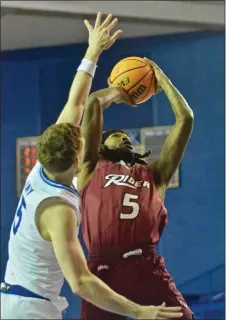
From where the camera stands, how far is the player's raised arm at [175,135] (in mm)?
3041

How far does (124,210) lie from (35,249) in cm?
62

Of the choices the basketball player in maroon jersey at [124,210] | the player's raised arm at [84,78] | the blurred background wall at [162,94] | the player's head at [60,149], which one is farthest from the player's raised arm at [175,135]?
the blurred background wall at [162,94]

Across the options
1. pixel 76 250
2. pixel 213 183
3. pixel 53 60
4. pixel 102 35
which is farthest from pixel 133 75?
pixel 53 60

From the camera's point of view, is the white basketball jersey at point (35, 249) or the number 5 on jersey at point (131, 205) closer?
the white basketball jersey at point (35, 249)

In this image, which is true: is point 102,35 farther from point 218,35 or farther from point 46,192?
point 218,35

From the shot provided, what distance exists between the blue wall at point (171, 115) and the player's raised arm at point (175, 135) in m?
3.30

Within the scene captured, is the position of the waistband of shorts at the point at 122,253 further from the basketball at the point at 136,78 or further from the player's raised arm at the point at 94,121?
the basketball at the point at 136,78

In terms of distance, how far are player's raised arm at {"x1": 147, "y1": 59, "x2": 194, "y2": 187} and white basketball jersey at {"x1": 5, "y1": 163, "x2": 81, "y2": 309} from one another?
78 cm

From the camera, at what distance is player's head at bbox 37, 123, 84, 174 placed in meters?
2.35

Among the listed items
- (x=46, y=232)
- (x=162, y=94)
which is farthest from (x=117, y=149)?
(x=162, y=94)

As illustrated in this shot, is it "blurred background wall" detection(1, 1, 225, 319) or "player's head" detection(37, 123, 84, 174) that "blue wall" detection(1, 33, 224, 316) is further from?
"player's head" detection(37, 123, 84, 174)

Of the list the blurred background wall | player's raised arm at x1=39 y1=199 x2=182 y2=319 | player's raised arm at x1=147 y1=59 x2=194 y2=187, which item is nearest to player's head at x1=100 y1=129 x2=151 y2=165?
player's raised arm at x1=147 y1=59 x2=194 y2=187

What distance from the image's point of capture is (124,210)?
2.90 meters

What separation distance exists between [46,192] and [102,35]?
797 millimetres
